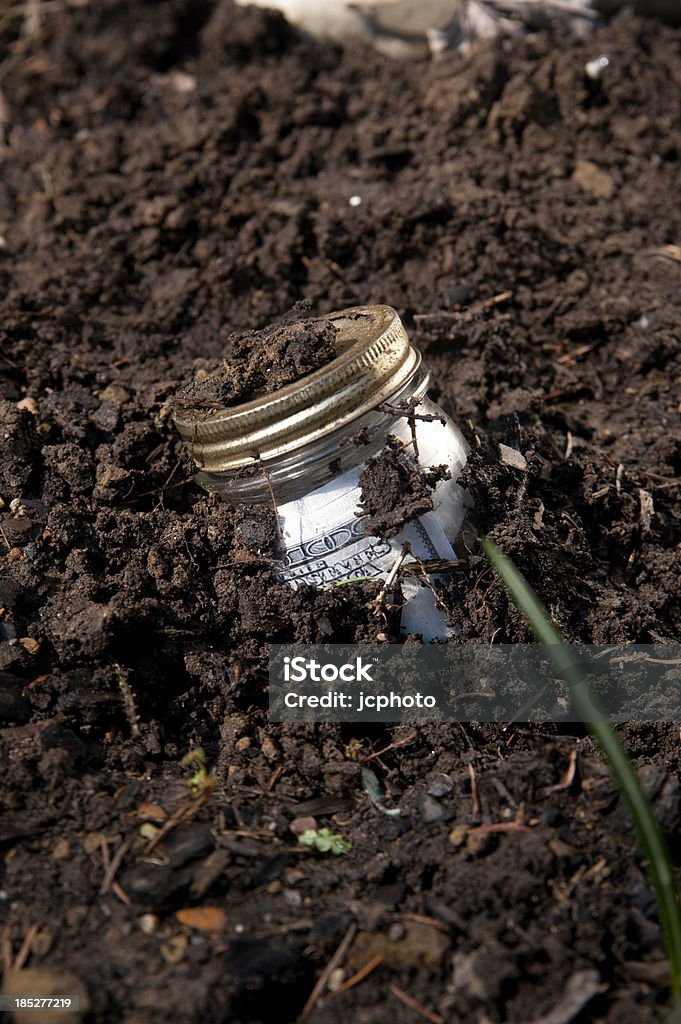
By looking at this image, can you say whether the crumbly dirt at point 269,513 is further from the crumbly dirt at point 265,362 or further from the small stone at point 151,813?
the crumbly dirt at point 265,362

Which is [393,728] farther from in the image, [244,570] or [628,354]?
[628,354]

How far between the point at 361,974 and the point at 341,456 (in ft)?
3.59

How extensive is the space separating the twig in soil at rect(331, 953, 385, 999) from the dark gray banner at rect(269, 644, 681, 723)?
628 millimetres

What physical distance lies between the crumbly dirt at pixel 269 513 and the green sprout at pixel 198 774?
0.10 feet

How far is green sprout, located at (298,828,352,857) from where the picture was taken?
1888 mm

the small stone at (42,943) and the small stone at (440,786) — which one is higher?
the small stone at (42,943)

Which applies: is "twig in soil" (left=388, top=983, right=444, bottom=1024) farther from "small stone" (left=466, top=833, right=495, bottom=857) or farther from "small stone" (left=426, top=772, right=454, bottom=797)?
"small stone" (left=426, top=772, right=454, bottom=797)

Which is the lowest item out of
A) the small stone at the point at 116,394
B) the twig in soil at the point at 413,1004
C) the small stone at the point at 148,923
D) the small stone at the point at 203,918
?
the twig in soil at the point at 413,1004

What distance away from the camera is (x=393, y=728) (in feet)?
7.20

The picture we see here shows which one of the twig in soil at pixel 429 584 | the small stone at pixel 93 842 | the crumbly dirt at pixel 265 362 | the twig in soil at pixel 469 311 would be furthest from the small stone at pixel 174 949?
the twig in soil at pixel 469 311

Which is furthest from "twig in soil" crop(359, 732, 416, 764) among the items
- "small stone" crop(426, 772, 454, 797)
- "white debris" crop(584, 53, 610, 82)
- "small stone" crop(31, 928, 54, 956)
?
"white debris" crop(584, 53, 610, 82)

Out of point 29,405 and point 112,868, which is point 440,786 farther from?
point 29,405

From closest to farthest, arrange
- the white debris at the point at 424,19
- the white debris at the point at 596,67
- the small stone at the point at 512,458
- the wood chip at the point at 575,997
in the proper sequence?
the wood chip at the point at 575,997
the small stone at the point at 512,458
the white debris at the point at 596,67
the white debris at the point at 424,19

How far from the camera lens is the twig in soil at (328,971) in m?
1.60
